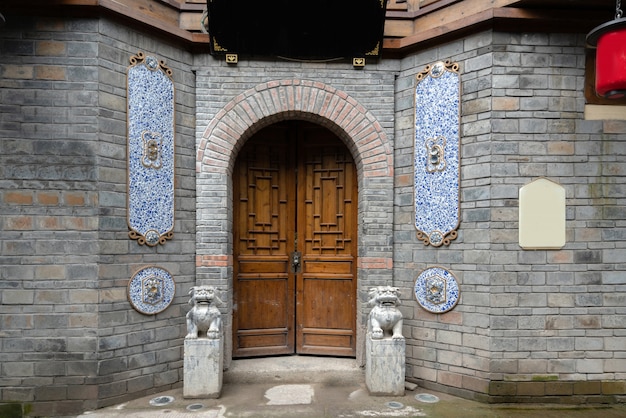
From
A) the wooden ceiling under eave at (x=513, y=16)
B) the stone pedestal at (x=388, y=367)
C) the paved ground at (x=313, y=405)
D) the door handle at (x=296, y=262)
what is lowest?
the paved ground at (x=313, y=405)

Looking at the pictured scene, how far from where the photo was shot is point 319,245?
5641 mm

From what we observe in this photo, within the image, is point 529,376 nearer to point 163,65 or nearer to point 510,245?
point 510,245

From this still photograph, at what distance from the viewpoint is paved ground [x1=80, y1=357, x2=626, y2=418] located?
4117mm

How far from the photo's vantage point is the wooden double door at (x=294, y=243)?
5512 millimetres

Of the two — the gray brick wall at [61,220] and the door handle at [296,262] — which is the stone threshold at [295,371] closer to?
the door handle at [296,262]

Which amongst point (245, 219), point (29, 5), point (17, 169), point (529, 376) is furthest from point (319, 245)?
point (29, 5)

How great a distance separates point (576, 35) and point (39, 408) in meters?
6.60

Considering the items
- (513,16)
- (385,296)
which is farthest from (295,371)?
(513,16)

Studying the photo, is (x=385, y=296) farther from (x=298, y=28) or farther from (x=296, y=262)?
(x=298, y=28)

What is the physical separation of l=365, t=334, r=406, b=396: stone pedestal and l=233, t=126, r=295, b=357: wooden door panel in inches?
57.5

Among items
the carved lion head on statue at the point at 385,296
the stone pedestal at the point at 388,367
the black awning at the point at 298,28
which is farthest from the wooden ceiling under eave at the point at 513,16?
the stone pedestal at the point at 388,367

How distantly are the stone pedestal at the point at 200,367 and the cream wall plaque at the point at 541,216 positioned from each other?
3379mm

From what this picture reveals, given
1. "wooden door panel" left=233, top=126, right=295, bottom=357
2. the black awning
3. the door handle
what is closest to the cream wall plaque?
the black awning

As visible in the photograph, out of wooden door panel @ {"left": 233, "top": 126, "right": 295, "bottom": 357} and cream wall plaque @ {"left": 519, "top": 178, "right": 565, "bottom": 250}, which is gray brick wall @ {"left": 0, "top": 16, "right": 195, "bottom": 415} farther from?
cream wall plaque @ {"left": 519, "top": 178, "right": 565, "bottom": 250}
